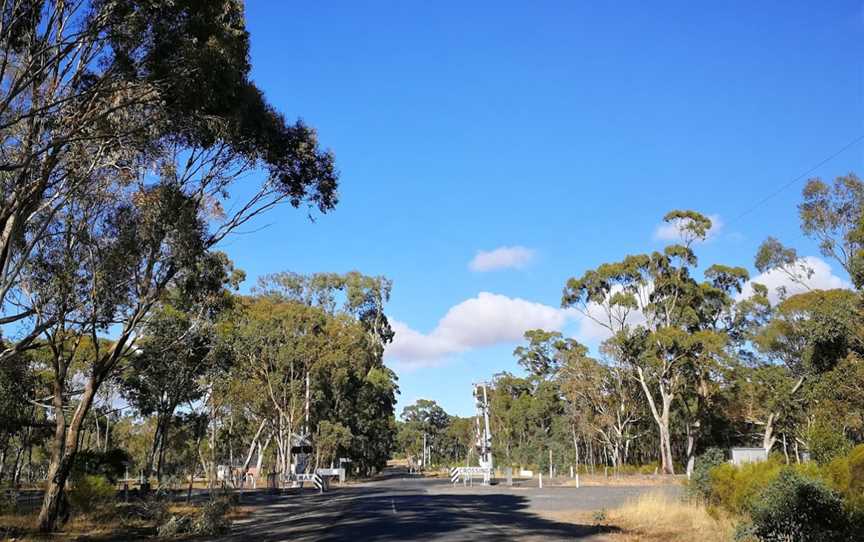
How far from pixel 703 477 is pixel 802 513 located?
640 cm

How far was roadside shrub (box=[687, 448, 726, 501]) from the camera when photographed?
1587cm

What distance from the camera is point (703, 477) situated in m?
16.1

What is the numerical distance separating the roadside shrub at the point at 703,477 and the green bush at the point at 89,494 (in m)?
17.4

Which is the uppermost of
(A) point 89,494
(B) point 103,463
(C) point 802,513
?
(C) point 802,513

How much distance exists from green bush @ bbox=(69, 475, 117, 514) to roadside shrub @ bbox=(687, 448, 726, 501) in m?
17.4

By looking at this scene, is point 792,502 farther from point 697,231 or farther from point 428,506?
point 697,231

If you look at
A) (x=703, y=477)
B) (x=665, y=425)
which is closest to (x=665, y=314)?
(x=665, y=425)

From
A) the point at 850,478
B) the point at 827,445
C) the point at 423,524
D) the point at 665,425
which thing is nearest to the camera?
the point at 850,478

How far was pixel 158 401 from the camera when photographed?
35.5m

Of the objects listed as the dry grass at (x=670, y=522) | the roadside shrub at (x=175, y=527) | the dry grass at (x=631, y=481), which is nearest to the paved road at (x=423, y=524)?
the dry grass at (x=670, y=522)

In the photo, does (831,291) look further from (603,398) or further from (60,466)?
(60,466)

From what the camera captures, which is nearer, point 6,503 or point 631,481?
point 6,503

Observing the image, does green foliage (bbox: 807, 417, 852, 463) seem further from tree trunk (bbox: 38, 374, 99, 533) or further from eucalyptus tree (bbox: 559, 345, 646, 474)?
eucalyptus tree (bbox: 559, 345, 646, 474)

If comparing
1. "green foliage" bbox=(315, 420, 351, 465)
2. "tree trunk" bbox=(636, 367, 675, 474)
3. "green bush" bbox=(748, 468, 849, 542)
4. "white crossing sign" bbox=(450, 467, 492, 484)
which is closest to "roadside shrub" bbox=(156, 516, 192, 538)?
"green bush" bbox=(748, 468, 849, 542)
